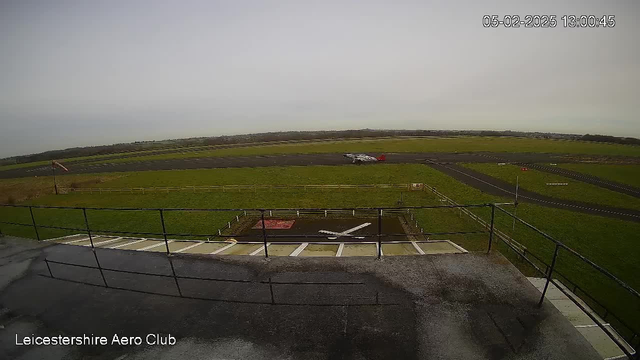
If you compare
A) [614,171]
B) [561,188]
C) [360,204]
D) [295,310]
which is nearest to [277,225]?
[360,204]

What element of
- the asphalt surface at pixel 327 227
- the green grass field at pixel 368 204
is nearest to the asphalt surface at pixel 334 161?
the green grass field at pixel 368 204

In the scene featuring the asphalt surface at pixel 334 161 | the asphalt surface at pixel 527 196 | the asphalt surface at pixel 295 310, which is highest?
the asphalt surface at pixel 295 310

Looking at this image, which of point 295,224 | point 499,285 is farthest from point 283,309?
point 295,224

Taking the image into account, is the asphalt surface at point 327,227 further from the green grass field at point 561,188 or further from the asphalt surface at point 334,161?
the asphalt surface at point 334,161

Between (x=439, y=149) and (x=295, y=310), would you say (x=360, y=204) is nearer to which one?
(x=295, y=310)

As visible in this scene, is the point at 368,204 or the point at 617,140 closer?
the point at 368,204

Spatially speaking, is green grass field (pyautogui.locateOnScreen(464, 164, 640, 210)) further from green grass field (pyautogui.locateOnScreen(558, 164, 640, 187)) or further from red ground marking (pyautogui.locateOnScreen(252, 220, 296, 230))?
red ground marking (pyautogui.locateOnScreen(252, 220, 296, 230))

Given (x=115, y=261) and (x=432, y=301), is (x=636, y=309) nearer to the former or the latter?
(x=432, y=301)
